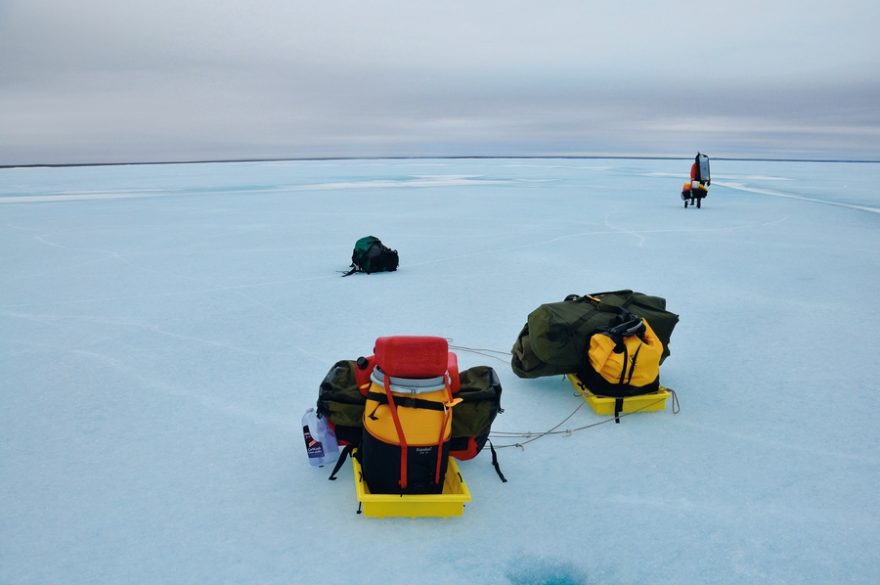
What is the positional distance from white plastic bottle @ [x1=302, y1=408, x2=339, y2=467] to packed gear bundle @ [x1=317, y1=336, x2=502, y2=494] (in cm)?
7

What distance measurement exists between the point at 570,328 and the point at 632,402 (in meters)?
0.62

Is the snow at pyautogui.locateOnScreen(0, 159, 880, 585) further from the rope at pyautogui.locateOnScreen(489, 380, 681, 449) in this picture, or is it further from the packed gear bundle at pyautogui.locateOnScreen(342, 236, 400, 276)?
the packed gear bundle at pyautogui.locateOnScreen(342, 236, 400, 276)

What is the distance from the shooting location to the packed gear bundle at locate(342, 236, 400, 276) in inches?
314

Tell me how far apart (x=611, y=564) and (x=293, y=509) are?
1.48 m

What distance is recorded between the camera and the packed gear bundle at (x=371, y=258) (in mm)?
7973

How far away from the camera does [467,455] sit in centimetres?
290

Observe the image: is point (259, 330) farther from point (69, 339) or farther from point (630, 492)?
point (630, 492)

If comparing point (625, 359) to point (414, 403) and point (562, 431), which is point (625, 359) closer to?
point (562, 431)

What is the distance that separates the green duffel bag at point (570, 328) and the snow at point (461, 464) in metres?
0.24

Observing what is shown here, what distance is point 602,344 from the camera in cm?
371

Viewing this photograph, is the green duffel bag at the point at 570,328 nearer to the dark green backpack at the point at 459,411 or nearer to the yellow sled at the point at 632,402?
the yellow sled at the point at 632,402

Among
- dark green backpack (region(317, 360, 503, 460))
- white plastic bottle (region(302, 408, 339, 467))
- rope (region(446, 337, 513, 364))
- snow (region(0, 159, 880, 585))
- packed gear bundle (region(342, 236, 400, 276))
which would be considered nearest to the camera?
snow (region(0, 159, 880, 585))

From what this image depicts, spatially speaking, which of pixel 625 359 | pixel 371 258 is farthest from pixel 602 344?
pixel 371 258

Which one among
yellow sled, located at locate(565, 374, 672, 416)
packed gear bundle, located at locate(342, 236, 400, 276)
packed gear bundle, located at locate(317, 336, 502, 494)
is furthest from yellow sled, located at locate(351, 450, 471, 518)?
packed gear bundle, located at locate(342, 236, 400, 276)
